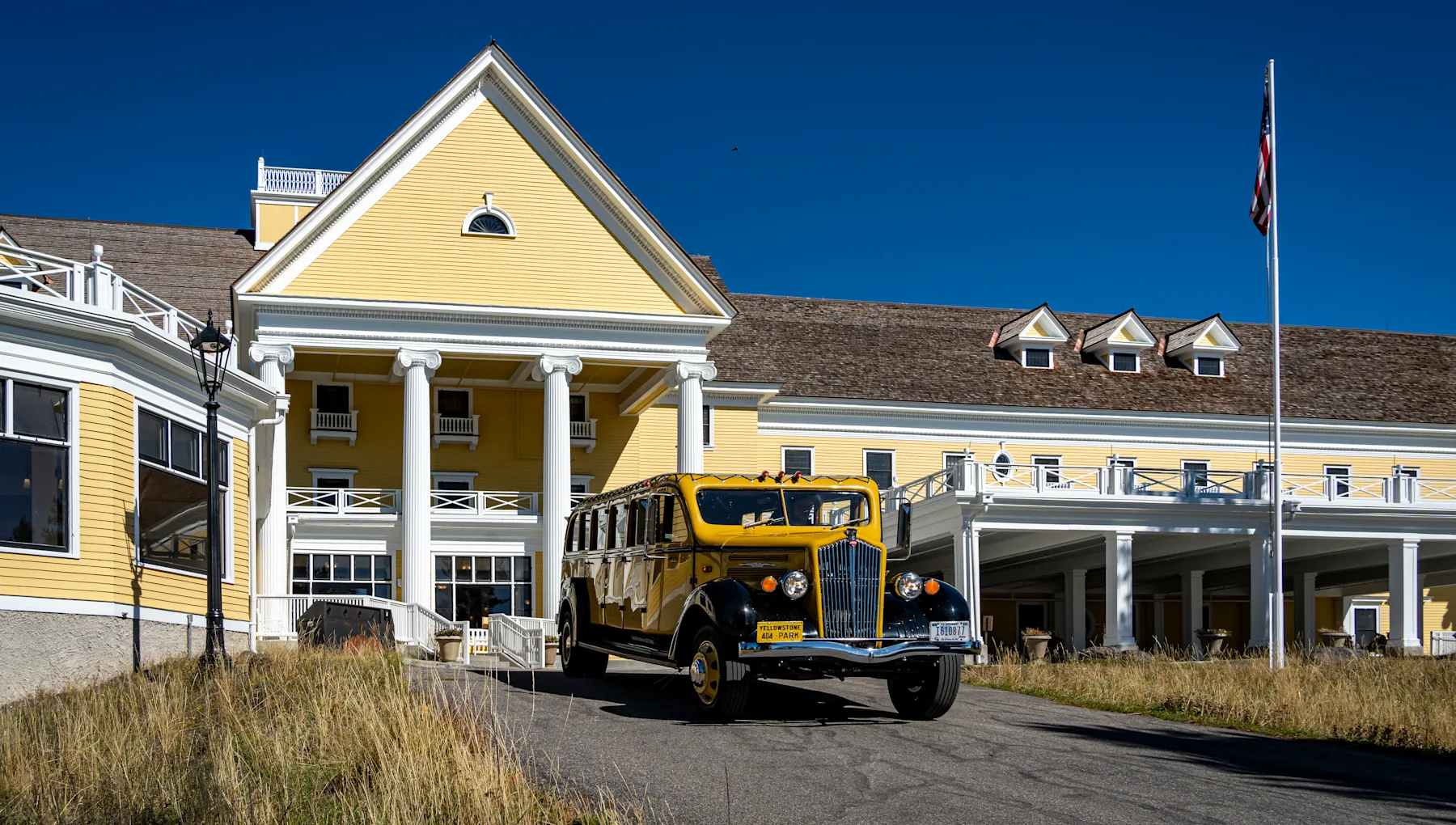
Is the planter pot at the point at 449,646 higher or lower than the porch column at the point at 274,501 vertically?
lower

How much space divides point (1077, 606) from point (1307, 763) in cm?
2456

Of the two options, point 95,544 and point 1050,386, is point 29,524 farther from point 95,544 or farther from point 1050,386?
point 1050,386

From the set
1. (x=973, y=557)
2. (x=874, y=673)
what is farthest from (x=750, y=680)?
(x=973, y=557)

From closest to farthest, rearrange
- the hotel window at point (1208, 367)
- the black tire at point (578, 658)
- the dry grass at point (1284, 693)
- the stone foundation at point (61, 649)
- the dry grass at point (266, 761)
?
the dry grass at point (266, 761)
the dry grass at point (1284, 693)
the stone foundation at point (61, 649)
the black tire at point (578, 658)
the hotel window at point (1208, 367)

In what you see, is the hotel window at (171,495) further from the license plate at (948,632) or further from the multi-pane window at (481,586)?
the multi-pane window at (481,586)

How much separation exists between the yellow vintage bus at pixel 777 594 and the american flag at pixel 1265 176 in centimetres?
1430

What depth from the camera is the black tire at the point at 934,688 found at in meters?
15.9

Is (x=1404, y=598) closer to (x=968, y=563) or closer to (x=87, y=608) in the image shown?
(x=968, y=563)

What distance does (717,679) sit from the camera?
1548 centimetres

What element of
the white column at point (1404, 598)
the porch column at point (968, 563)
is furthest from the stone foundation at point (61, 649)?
the white column at point (1404, 598)

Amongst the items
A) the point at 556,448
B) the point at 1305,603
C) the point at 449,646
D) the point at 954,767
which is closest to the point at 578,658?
the point at 449,646

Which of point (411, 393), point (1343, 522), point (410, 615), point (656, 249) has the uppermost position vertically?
point (656, 249)

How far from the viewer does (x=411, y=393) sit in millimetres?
37406

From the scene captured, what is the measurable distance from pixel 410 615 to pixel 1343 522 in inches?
853
